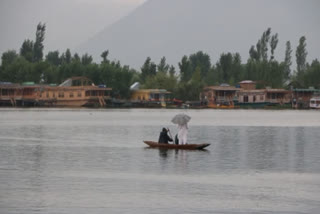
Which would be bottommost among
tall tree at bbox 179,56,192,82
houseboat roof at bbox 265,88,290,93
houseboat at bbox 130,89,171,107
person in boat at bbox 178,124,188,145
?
person in boat at bbox 178,124,188,145

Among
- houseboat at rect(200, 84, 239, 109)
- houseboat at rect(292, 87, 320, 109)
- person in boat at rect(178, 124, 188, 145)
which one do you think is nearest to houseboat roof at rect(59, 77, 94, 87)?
houseboat at rect(200, 84, 239, 109)

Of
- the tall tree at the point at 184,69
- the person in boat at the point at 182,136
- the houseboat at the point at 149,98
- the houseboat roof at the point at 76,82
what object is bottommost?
the person in boat at the point at 182,136

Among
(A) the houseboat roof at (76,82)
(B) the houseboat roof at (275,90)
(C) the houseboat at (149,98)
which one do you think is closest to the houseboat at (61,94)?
(A) the houseboat roof at (76,82)

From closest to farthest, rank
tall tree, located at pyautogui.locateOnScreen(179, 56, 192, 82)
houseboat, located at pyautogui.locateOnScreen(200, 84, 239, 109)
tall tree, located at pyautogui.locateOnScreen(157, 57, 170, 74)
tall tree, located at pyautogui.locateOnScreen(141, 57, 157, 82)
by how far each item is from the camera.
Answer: houseboat, located at pyautogui.locateOnScreen(200, 84, 239, 109)
tall tree, located at pyautogui.locateOnScreen(179, 56, 192, 82)
tall tree, located at pyautogui.locateOnScreen(141, 57, 157, 82)
tall tree, located at pyautogui.locateOnScreen(157, 57, 170, 74)

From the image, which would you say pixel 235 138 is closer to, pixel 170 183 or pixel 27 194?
pixel 170 183

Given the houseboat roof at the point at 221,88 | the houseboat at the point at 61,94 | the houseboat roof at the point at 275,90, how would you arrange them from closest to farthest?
the houseboat at the point at 61,94, the houseboat roof at the point at 221,88, the houseboat roof at the point at 275,90

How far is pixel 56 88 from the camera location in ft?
509

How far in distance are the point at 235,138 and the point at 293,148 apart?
10764 millimetres

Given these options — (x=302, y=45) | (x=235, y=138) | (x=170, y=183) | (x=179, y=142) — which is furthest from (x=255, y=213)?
(x=302, y=45)

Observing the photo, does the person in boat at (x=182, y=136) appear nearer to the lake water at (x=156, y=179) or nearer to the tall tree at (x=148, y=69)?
the lake water at (x=156, y=179)

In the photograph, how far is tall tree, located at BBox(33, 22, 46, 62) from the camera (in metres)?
185

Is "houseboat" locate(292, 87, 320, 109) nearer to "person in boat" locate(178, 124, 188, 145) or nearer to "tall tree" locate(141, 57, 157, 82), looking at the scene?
"tall tree" locate(141, 57, 157, 82)

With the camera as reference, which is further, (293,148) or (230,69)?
(230,69)

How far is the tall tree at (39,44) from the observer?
185m
